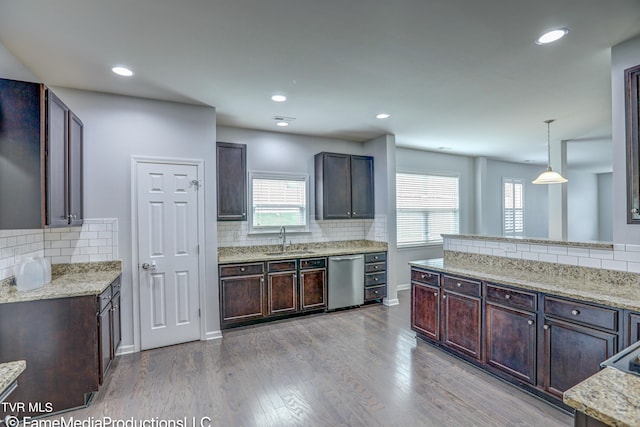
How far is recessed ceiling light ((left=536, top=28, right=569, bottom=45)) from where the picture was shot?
2215 millimetres

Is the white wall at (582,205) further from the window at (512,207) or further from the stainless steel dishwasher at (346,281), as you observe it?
the stainless steel dishwasher at (346,281)

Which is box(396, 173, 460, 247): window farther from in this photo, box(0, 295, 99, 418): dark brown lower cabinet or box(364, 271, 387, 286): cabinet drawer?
box(0, 295, 99, 418): dark brown lower cabinet

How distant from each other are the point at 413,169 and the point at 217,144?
3.90 m

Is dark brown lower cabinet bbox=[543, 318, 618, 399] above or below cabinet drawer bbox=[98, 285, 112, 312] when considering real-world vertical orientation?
below

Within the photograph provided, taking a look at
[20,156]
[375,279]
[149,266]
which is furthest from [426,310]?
[20,156]

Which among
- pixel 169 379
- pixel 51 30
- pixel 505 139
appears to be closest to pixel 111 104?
pixel 51 30

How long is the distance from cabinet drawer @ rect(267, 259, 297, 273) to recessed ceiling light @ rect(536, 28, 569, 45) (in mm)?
3519

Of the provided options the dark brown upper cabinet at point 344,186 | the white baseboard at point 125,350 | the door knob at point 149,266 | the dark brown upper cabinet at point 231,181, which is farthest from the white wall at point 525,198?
the white baseboard at point 125,350

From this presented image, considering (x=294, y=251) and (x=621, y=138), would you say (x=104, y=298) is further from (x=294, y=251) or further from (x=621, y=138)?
(x=621, y=138)

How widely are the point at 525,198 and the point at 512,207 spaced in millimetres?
656

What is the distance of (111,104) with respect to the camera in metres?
3.31

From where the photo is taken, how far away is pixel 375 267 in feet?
16.6

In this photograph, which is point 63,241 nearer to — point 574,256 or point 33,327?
point 33,327

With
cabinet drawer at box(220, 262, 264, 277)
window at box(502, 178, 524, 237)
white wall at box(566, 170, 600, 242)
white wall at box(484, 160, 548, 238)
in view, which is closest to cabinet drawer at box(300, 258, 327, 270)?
cabinet drawer at box(220, 262, 264, 277)
